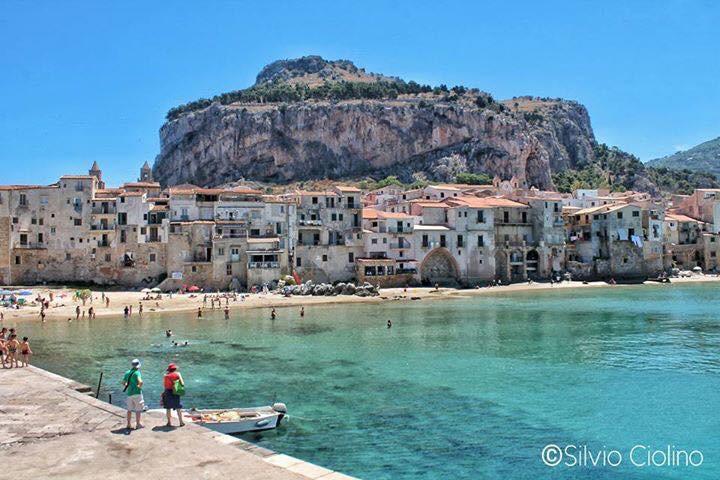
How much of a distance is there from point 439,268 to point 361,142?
257ft

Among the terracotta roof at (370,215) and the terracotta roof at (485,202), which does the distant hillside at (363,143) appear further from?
the terracotta roof at (370,215)

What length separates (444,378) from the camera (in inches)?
1083

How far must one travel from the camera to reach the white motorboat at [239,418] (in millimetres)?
18891

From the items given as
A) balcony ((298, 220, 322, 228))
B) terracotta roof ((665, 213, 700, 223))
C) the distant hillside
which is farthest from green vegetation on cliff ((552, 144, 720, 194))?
balcony ((298, 220, 322, 228))

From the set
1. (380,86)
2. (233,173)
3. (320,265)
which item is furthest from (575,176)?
(320,265)

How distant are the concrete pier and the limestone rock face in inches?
5176

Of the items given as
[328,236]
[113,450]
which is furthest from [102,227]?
[113,450]

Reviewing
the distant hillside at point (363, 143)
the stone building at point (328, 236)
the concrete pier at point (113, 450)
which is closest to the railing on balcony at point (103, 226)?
the stone building at point (328, 236)

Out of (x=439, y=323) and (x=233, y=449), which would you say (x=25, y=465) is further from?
(x=439, y=323)

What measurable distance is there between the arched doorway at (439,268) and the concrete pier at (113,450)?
Answer: 60493 millimetres

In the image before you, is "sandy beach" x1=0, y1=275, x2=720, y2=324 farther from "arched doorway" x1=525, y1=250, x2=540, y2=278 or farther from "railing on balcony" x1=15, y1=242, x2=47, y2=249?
"arched doorway" x1=525, y1=250, x2=540, y2=278

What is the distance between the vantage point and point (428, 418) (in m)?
21.0

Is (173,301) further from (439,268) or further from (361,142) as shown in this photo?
(361,142)

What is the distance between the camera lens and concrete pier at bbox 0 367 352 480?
11.1 metres
